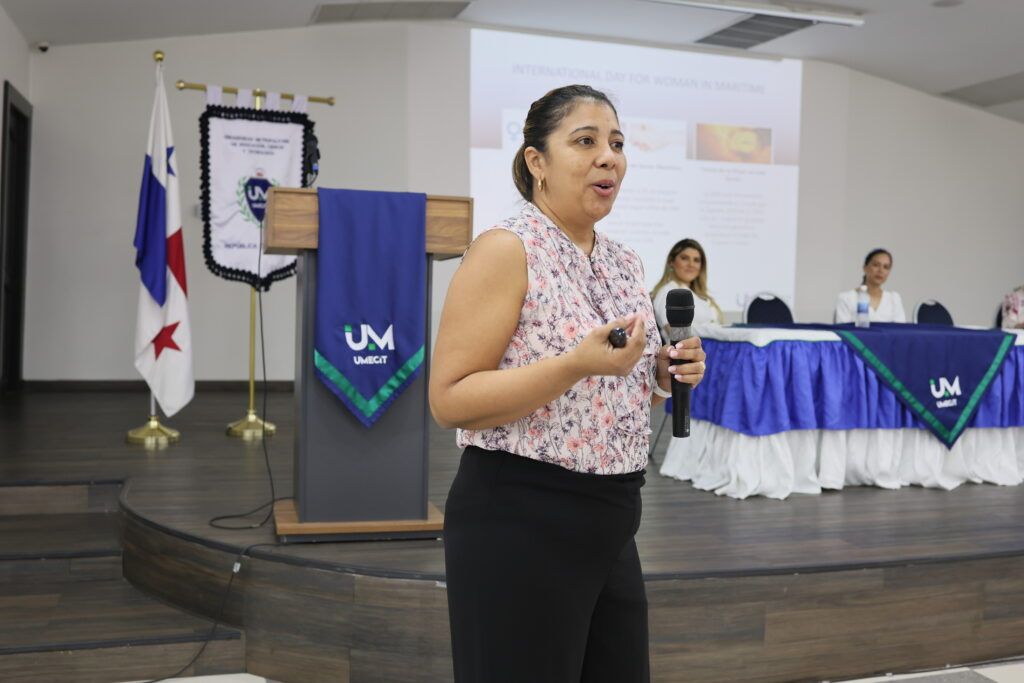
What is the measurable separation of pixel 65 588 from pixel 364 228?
1592mm

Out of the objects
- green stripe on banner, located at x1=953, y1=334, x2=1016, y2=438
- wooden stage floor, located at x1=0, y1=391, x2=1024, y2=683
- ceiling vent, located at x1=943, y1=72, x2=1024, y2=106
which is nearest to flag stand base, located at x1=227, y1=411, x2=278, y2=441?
wooden stage floor, located at x1=0, y1=391, x2=1024, y2=683

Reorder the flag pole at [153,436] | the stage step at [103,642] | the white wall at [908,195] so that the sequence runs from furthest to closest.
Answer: the white wall at [908,195], the flag pole at [153,436], the stage step at [103,642]

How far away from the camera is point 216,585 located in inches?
110

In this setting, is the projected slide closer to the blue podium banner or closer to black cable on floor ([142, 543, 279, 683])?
the blue podium banner

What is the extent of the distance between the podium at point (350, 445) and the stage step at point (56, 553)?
756mm

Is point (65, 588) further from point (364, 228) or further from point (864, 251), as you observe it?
point (864, 251)

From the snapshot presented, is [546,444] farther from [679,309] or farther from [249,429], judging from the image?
[249,429]

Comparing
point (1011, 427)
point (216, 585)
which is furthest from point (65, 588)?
point (1011, 427)

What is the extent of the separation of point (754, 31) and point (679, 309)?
702 cm

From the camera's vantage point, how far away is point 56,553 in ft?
10.2

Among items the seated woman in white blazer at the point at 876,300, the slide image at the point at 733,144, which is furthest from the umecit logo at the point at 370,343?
the slide image at the point at 733,144

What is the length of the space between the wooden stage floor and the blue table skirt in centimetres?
44

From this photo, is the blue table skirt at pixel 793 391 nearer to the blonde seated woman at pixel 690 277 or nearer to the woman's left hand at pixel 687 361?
the blonde seated woman at pixel 690 277

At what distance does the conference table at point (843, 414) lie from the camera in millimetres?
3945
